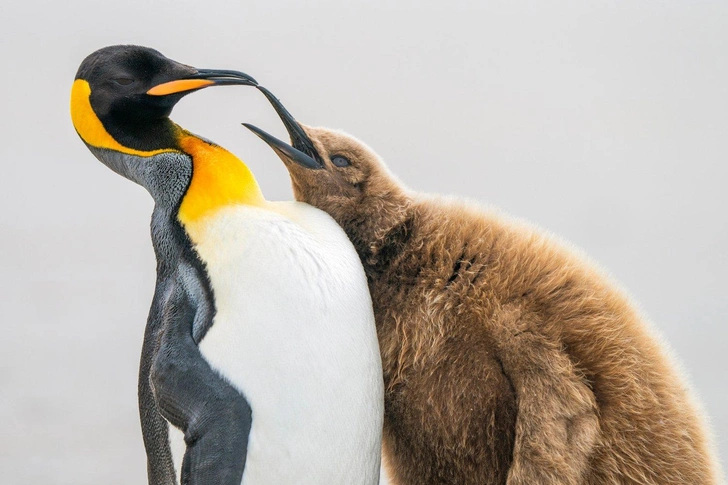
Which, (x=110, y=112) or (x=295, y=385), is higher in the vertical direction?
(x=110, y=112)

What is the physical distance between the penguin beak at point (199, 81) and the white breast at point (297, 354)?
0.19 m

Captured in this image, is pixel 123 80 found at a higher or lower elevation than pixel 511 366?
higher

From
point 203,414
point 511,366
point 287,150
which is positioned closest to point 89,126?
point 287,150

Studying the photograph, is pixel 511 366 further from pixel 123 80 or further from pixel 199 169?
pixel 123 80

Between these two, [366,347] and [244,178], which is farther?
[244,178]

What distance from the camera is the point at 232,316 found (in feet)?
3.01

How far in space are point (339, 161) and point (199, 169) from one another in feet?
0.58

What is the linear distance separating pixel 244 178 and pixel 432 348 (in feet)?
1.06

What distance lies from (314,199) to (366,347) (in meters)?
0.23

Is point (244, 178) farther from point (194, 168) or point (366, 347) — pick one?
point (366, 347)

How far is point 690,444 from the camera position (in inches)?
34.7

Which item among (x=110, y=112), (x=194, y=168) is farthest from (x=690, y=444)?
(x=110, y=112)

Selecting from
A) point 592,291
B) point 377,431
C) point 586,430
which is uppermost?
point 592,291

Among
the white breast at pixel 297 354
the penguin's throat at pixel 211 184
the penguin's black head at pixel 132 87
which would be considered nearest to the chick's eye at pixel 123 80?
the penguin's black head at pixel 132 87
